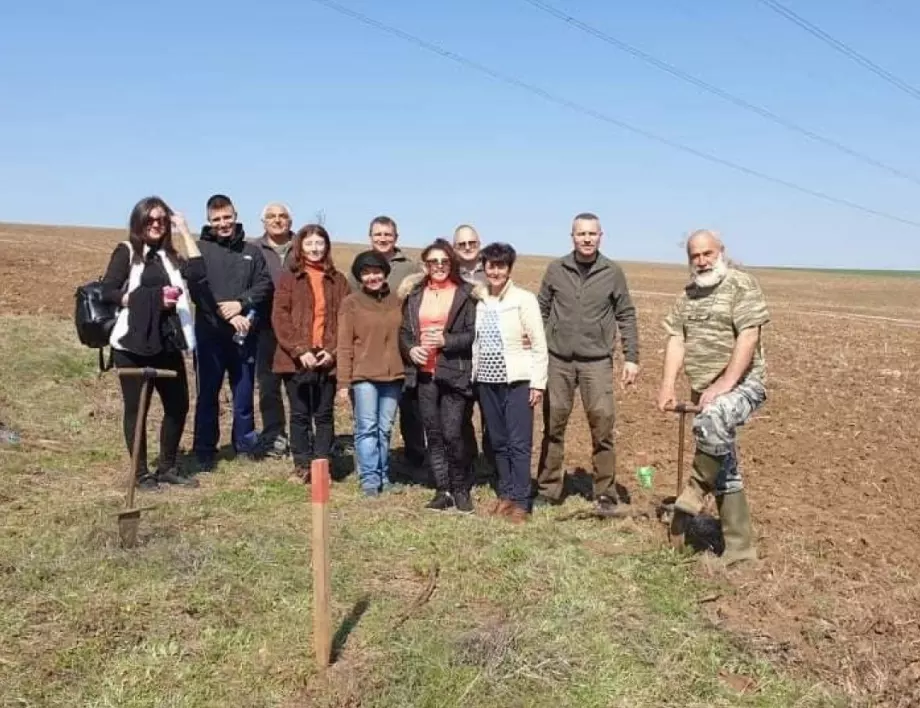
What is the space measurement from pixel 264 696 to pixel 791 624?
110 inches

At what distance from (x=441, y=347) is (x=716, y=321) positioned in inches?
76.7

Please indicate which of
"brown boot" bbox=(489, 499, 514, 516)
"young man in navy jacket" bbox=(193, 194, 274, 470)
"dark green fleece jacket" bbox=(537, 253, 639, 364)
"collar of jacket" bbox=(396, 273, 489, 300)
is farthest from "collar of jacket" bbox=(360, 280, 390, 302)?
"brown boot" bbox=(489, 499, 514, 516)

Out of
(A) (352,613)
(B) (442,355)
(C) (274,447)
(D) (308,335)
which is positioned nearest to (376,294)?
(D) (308,335)

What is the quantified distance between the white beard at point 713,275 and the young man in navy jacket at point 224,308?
370cm

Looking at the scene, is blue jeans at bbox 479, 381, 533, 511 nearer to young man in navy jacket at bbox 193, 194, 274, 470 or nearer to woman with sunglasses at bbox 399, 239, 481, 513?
woman with sunglasses at bbox 399, 239, 481, 513

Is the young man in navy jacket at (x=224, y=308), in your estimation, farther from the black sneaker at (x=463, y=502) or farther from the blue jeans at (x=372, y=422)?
the black sneaker at (x=463, y=502)

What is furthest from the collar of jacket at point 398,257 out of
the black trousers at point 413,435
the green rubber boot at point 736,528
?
the green rubber boot at point 736,528

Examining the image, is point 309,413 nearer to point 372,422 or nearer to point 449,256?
point 372,422

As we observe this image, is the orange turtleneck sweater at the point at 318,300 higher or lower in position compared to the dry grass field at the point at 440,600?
higher

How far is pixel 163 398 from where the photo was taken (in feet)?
21.9

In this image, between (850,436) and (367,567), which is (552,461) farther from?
(850,436)

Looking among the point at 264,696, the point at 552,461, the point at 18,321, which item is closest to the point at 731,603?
the point at 552,461

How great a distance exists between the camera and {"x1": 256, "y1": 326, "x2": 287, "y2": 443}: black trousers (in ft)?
25.7

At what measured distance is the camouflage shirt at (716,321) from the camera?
523cm
